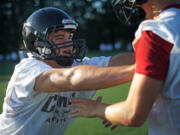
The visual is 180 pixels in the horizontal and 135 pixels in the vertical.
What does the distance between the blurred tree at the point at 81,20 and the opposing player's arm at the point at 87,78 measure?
58.4 feet

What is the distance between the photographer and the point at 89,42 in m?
38.6

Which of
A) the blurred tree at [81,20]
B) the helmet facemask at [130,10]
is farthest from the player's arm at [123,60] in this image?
the blurred tree at [81,20]

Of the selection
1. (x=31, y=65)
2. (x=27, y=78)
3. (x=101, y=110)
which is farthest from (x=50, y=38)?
(x=101, y=110)

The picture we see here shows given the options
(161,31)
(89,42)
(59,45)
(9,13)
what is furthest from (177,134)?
(89,42)

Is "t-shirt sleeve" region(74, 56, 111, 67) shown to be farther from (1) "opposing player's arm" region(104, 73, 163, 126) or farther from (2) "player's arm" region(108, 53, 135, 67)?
(1) "opposing player's arm" region(104, 73, 163, 126)

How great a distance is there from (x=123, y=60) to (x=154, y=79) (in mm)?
1469

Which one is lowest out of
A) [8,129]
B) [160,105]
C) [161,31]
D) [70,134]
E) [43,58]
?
[70,134]

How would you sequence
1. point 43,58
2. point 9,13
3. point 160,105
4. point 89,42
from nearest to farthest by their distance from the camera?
point 160,105
point 43,58
point 9,13
point 89,42

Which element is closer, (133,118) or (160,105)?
(133,118)

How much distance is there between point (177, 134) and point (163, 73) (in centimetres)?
57

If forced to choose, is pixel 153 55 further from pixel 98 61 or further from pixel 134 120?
pixel 98 61

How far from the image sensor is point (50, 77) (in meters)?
2.60

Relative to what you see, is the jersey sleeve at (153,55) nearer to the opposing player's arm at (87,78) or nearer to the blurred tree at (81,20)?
the opposing player's arm at (87,78)

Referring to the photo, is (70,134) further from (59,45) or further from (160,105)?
(160,105)
